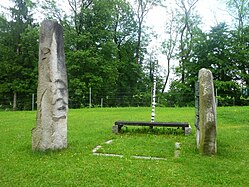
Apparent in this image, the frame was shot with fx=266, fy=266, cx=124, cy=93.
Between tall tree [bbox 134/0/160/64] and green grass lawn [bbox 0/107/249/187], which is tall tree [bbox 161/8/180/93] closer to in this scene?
tall tree [bbox 134/0/160/64]

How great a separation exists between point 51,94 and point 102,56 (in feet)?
62.4

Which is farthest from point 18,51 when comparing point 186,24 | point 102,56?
point 186,24

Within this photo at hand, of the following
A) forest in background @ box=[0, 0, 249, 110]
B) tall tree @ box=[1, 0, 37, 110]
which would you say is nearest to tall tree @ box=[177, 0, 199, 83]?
forest in background @ box=[0, 0, 249, 110]

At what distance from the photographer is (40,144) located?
537cm

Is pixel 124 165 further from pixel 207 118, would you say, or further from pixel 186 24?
pixel 186 24

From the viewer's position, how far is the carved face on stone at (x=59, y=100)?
548 cm

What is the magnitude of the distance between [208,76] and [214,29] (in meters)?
19.5

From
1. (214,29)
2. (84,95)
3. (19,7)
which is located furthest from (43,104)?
(19,7)

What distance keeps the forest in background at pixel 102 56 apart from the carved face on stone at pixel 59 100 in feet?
51.9

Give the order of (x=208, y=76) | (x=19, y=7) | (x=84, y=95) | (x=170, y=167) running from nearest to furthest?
(x=170, y=167)
(x=208, y=76)
(x=84, y=95)
(x=19, y=7)

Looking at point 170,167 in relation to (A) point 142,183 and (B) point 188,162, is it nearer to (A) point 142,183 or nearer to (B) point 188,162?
(B) point 188,162

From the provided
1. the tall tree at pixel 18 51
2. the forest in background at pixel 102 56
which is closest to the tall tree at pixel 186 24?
the forest in background at pixel 102 56

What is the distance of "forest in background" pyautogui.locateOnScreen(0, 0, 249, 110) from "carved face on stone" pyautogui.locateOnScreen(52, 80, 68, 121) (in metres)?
15.8

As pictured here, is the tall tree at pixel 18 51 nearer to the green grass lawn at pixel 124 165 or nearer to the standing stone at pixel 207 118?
the green grass lawn at pixel 124 165
